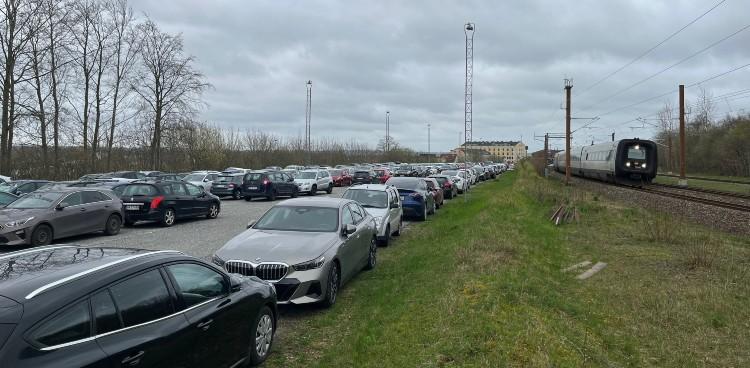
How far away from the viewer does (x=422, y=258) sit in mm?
11797

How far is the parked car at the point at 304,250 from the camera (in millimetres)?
7461

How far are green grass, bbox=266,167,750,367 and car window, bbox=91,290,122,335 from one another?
97.1 inches

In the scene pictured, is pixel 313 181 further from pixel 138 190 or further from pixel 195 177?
pixel 138 190

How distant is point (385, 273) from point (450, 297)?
333 cm

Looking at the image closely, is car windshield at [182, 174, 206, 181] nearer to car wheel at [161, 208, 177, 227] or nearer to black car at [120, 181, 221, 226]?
black car at [120, 181, 221, 226]

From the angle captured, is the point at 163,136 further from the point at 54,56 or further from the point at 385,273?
the point at 385,273

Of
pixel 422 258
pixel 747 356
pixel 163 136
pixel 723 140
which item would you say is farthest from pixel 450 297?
pixel 723 140

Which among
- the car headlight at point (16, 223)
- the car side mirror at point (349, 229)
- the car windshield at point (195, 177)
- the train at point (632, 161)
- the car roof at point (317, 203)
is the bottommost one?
the car headlight at point (16, 223)

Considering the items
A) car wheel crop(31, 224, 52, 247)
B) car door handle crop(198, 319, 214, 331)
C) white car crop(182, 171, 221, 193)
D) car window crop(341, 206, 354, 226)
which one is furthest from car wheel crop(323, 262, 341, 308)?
white car crop(182, 171, 221, 193)

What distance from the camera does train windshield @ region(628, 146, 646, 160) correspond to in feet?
122

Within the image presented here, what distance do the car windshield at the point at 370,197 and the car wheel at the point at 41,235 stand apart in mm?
7241

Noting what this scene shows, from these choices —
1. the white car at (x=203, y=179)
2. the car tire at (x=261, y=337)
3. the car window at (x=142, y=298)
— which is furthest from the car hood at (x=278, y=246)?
the white car at (x=203, y=179)

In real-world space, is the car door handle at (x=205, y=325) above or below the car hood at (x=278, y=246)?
below

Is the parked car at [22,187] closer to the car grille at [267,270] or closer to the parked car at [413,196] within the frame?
the parked car at [413,196]
